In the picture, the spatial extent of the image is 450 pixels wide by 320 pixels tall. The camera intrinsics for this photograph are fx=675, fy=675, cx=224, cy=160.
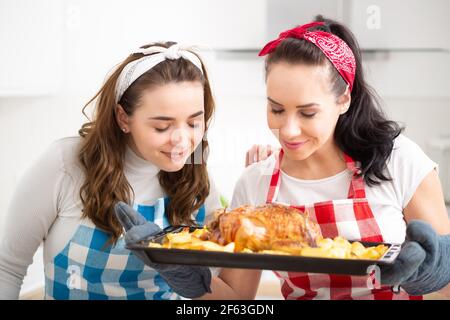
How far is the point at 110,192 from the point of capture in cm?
127

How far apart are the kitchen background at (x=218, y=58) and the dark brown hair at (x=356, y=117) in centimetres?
102

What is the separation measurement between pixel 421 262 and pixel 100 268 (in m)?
0.61

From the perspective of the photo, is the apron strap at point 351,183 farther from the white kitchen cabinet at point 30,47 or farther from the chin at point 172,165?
the white kitchen cabinet at point 30,47

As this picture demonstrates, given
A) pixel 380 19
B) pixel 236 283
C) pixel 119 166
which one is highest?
pixel 380 19

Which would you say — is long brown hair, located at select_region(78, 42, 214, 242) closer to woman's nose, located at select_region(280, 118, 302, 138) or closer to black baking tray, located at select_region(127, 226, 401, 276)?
woman's nose, located at select_region(280, 118, 302, 138)

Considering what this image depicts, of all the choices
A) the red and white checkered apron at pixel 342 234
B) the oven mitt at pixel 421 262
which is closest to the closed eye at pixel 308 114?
the red and white checkered apron at pixel 342 234

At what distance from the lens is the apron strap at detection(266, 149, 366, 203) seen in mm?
1239

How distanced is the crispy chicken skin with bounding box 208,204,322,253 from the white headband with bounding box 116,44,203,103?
1.08 feet

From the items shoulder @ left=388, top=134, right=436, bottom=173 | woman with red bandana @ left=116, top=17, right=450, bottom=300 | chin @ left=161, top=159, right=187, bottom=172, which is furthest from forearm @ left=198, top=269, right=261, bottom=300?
shoulder @ left=388, top=134, right=436, bottom=173

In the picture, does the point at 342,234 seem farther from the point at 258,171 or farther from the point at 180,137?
the point at 180,137

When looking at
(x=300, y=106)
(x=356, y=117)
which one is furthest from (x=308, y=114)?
(x=356, y=117)

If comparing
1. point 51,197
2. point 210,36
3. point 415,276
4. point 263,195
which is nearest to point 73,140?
point 51,197

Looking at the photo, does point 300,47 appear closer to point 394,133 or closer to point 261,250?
point 394,133

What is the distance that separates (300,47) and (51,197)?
1.80 ft
